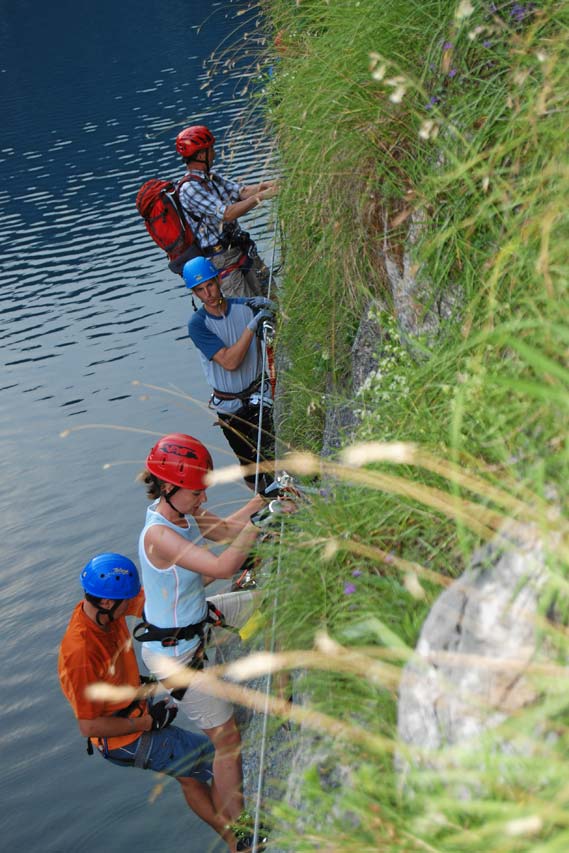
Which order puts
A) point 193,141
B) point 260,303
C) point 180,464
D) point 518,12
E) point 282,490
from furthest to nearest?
point 193,141
point 260,303
point 180,464
point 282,490
point 518,12

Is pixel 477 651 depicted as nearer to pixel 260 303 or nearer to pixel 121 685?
pixel 121 685

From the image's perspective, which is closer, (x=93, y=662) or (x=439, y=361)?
(x=439, y=361)

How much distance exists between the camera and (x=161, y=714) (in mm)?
6547

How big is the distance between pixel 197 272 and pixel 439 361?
451cm

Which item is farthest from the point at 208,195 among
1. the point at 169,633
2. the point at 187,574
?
the point at 169,633

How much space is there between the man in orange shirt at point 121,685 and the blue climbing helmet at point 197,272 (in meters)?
2.56

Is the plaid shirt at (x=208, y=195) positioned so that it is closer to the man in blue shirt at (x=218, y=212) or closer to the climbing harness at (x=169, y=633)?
the man in blue shirt at (x=218, y=212)

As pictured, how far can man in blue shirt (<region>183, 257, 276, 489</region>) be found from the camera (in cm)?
797

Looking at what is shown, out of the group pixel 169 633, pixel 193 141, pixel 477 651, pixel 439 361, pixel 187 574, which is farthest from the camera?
pixel 193 141

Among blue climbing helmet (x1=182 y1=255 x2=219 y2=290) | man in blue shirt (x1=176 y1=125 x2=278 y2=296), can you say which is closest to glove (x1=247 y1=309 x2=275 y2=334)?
blue climbing helmet (x1=182 y1=255 x2=219 y2=290)

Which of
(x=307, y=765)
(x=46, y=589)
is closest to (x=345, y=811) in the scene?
(x=307, y=765)

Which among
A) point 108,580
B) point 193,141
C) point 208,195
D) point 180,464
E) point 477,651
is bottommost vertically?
point 108,580

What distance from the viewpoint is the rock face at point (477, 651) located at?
238cm

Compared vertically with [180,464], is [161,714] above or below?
below
